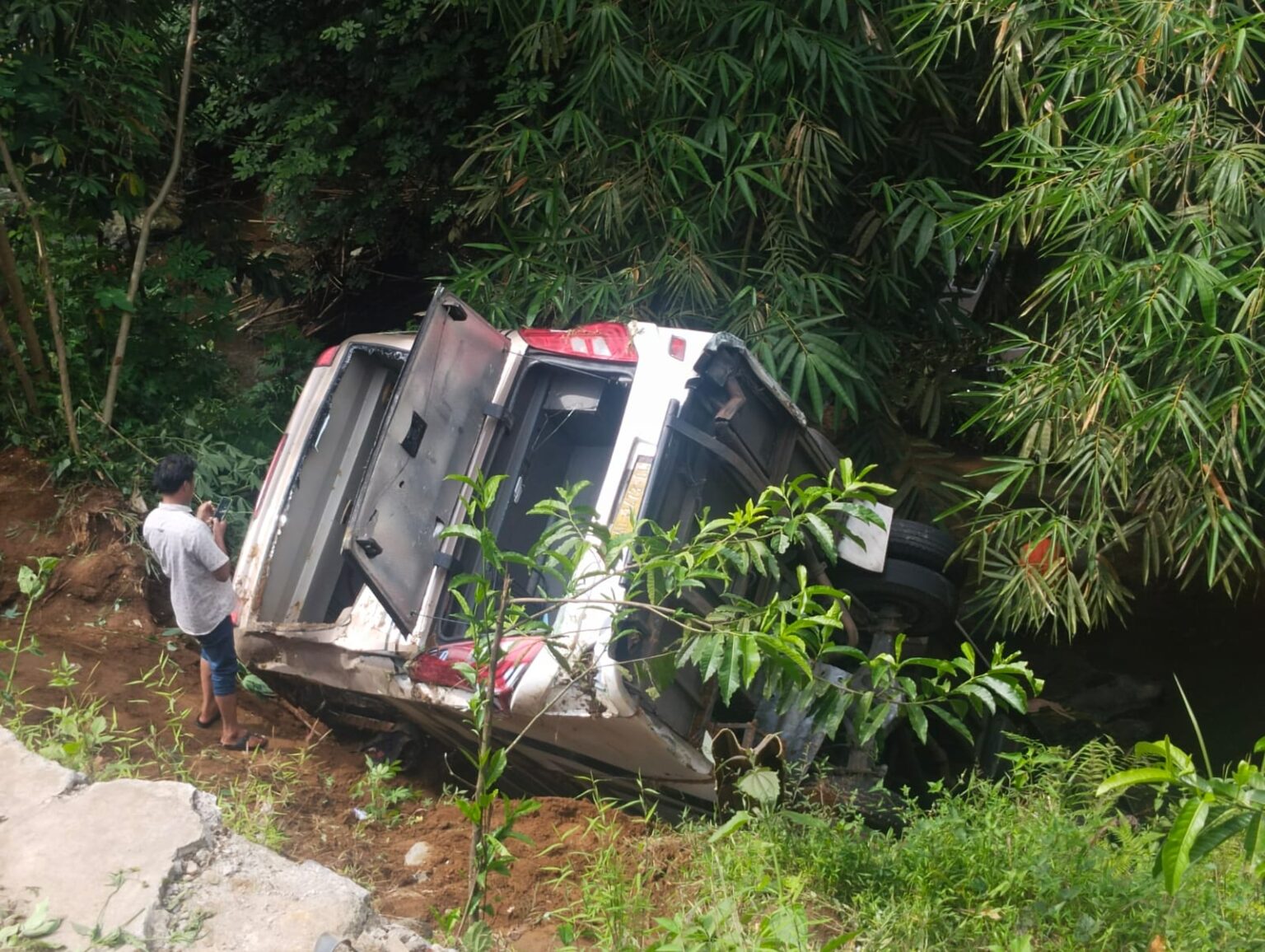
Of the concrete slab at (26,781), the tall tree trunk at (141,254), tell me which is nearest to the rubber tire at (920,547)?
the concrete slab at (26,781)

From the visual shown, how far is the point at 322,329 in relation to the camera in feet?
24.2

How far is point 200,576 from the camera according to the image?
381 cm

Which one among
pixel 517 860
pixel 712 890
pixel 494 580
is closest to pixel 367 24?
pixel 494 580

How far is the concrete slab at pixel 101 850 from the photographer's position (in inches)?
90.7

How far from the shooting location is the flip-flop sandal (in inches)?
160

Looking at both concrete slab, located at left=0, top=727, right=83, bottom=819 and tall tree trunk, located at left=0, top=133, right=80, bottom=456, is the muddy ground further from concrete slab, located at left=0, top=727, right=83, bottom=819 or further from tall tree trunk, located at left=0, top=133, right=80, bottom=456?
concrete slab, located at left=0, top=727, right=83, bottom=819

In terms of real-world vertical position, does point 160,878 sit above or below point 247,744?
above

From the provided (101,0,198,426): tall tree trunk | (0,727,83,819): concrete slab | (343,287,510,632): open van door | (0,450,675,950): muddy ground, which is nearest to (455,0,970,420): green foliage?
(343,287,510,632): open van door

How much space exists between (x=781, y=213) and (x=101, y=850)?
3779mm

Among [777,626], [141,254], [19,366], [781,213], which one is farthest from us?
[141,254]

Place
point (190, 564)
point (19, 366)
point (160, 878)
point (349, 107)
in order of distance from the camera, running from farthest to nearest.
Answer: point (349, 107)
point (19, 366)
point (190, 564)
point (160, 878)

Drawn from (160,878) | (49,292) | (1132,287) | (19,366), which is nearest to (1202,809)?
(160,878)

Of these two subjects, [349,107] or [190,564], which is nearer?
[190,564]

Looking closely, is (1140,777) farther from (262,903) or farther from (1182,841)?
(262,903)
